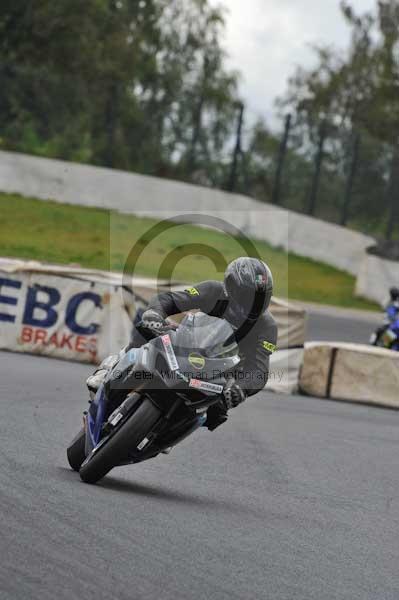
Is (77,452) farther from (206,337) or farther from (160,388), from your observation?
(206,337)

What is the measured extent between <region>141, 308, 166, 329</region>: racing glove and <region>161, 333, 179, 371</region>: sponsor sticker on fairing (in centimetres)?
12

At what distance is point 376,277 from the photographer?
26.0m

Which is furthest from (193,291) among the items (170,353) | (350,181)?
(350,181)

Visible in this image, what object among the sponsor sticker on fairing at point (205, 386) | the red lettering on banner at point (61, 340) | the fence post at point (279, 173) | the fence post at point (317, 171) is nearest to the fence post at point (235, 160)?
the fence post at point (279, 173)

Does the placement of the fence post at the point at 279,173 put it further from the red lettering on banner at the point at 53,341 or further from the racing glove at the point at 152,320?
the racing glove at the point at 152,320

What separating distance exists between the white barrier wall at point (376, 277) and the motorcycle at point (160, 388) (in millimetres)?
18443

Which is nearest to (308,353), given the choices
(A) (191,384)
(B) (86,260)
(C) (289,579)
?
(A) (191,384)

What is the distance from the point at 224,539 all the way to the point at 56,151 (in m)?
27.4

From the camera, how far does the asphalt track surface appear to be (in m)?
5.00

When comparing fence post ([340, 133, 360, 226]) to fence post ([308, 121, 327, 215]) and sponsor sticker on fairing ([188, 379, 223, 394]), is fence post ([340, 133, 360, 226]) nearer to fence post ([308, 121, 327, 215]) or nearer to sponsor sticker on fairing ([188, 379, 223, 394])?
fence post ([308, 121, 327, 215])

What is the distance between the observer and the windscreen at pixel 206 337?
6699 millimetres

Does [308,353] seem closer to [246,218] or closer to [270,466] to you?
[270,466]

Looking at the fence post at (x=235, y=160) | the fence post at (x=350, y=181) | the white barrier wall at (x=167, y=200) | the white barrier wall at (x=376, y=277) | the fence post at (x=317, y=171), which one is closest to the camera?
the white barrier wall at (x=376, y=277)

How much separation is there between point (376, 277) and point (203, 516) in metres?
19.8
